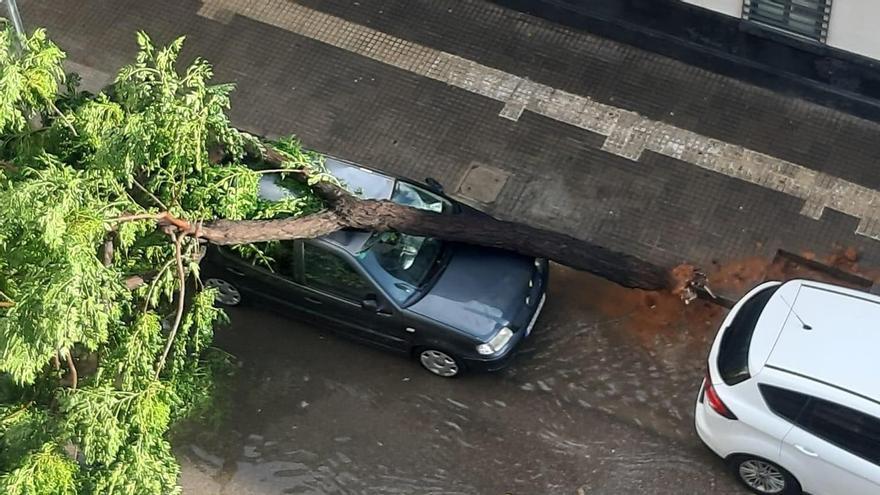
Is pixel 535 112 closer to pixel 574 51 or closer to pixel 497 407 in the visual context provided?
pixel 574 51

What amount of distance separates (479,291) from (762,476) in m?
2.94

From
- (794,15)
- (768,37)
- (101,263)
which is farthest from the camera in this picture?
(768,37)

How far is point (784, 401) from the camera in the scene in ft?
30.5

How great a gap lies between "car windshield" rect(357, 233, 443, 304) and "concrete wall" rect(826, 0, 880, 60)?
4.92m


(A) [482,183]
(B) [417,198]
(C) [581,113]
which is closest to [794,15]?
(C) [581,113]

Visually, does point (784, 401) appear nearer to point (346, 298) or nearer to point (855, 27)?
point (346, 298)

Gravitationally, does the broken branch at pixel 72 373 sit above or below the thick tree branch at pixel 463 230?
below

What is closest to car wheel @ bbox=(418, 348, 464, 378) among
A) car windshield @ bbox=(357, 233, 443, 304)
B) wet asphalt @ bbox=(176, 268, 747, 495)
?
wet asphalt @ bbox=(176, 268, 747, 495)

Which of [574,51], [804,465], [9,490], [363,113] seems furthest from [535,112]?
[9,490]

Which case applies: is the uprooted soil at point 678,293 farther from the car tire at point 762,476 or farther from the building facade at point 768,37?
the building facade at point 768,37

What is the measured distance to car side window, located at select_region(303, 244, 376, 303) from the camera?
10680 mm

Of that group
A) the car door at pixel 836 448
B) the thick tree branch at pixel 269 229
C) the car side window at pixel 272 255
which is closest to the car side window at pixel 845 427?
the car door at pixel 836 448

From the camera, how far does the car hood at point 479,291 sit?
35.0ft

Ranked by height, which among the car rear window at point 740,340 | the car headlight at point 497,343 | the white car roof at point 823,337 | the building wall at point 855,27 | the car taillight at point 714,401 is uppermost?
the building wall at point 855,27
